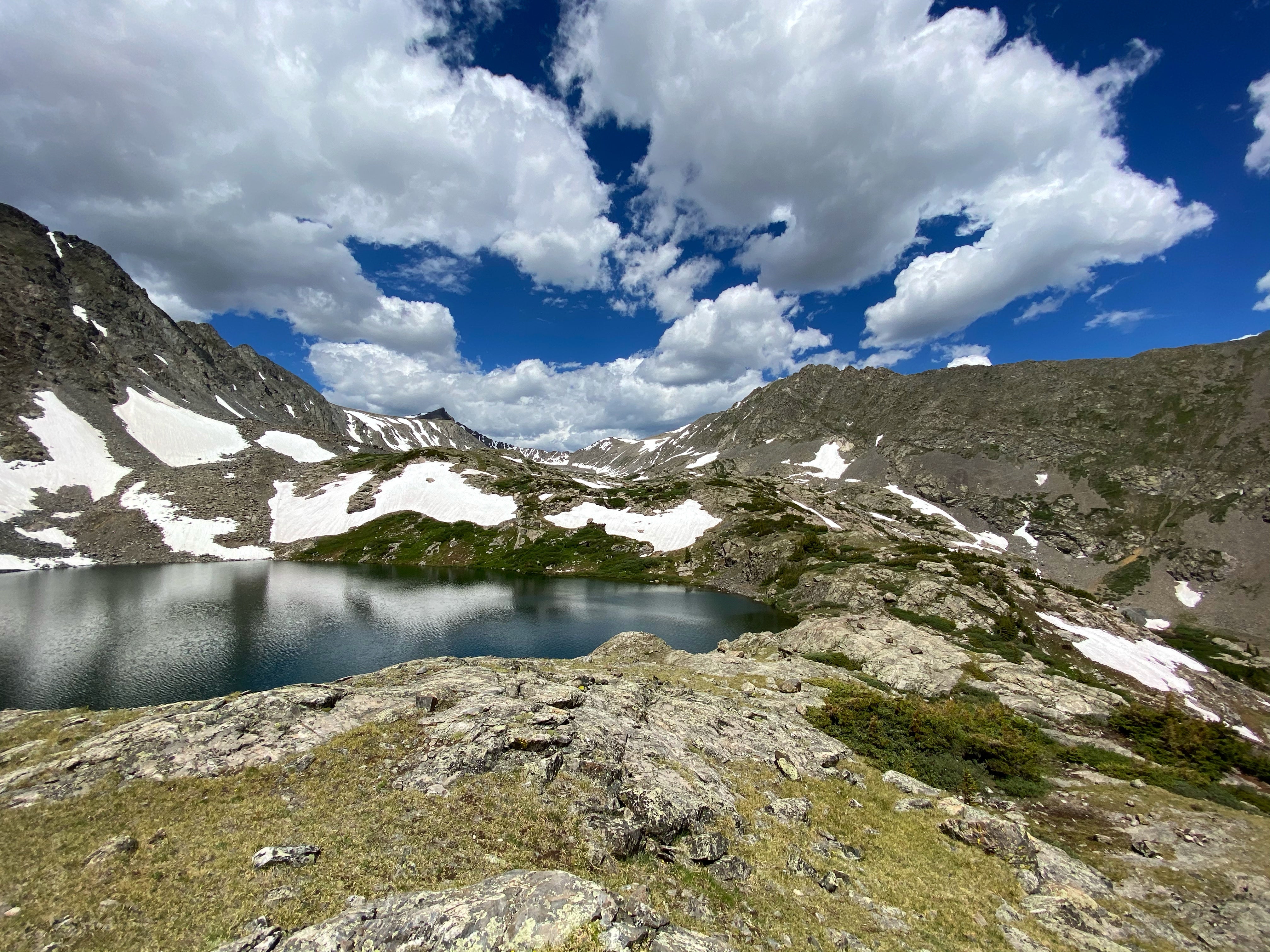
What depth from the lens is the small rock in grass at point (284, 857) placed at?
40.0ft

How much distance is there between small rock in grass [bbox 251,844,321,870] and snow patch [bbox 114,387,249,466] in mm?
197801

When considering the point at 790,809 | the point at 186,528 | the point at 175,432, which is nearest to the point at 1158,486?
the point at 790,809

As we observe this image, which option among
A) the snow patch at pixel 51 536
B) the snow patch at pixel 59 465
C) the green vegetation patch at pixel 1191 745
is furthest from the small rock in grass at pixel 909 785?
the snow patch at pixel 59 465

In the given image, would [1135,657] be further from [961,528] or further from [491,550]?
[491,550]

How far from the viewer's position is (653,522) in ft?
476

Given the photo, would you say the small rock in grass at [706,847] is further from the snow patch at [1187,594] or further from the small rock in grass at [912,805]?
the snow patch at [1187,594]

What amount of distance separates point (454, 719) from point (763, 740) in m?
15.2

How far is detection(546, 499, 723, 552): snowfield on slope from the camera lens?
448ft

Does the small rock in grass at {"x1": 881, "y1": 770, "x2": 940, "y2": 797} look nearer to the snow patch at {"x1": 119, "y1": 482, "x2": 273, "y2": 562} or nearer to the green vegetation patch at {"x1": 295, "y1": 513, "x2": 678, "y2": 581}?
the green vegetation patch at {"x1": 295, "y1": 513, "x2": 678, "y2": 581}

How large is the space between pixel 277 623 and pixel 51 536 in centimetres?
9909

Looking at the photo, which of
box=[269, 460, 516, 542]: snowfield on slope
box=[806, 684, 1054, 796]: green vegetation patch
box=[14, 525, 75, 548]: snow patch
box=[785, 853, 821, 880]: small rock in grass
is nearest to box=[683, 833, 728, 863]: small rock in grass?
box=[785, 853, 821, 880]: small rock in grass

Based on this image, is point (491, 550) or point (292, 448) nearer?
point (491, 550)

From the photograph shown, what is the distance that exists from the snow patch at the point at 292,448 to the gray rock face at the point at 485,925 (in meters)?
205

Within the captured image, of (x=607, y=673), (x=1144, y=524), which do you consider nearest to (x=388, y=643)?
(x=607, y=673)
